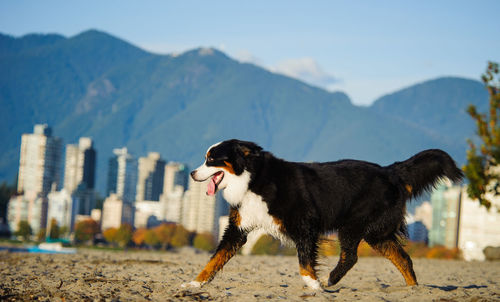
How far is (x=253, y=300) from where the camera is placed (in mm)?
7352

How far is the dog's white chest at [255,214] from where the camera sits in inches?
305

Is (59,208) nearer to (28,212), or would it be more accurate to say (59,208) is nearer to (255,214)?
(28,212)

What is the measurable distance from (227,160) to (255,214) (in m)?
0.73

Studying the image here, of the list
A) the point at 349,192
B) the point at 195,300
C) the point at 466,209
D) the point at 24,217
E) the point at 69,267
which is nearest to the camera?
the point at 195,300

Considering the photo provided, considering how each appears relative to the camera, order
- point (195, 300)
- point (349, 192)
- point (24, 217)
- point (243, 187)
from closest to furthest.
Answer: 1. point (195, 300)
2. point (243, 187)
3. point (349, 192)
4. point (24, 217)

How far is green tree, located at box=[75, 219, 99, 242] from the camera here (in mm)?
117812

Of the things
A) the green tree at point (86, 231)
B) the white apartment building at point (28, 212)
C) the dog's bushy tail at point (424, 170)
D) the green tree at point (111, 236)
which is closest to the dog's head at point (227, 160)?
the dog's bushy tail at point (424, 170)

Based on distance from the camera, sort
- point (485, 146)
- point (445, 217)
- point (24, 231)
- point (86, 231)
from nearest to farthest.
Answer: point (485, 146) → point (24, 231) → point (445, 217) → point (86, 231)

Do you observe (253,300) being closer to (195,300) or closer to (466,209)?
(195,300)

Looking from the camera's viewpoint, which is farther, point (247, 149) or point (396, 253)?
point (396, 253)

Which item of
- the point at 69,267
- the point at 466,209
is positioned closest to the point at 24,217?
the point at 466,209

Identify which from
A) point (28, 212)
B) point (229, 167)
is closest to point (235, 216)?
point (229, 167)

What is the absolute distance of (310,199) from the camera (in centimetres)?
794

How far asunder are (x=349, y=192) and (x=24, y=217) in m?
149
